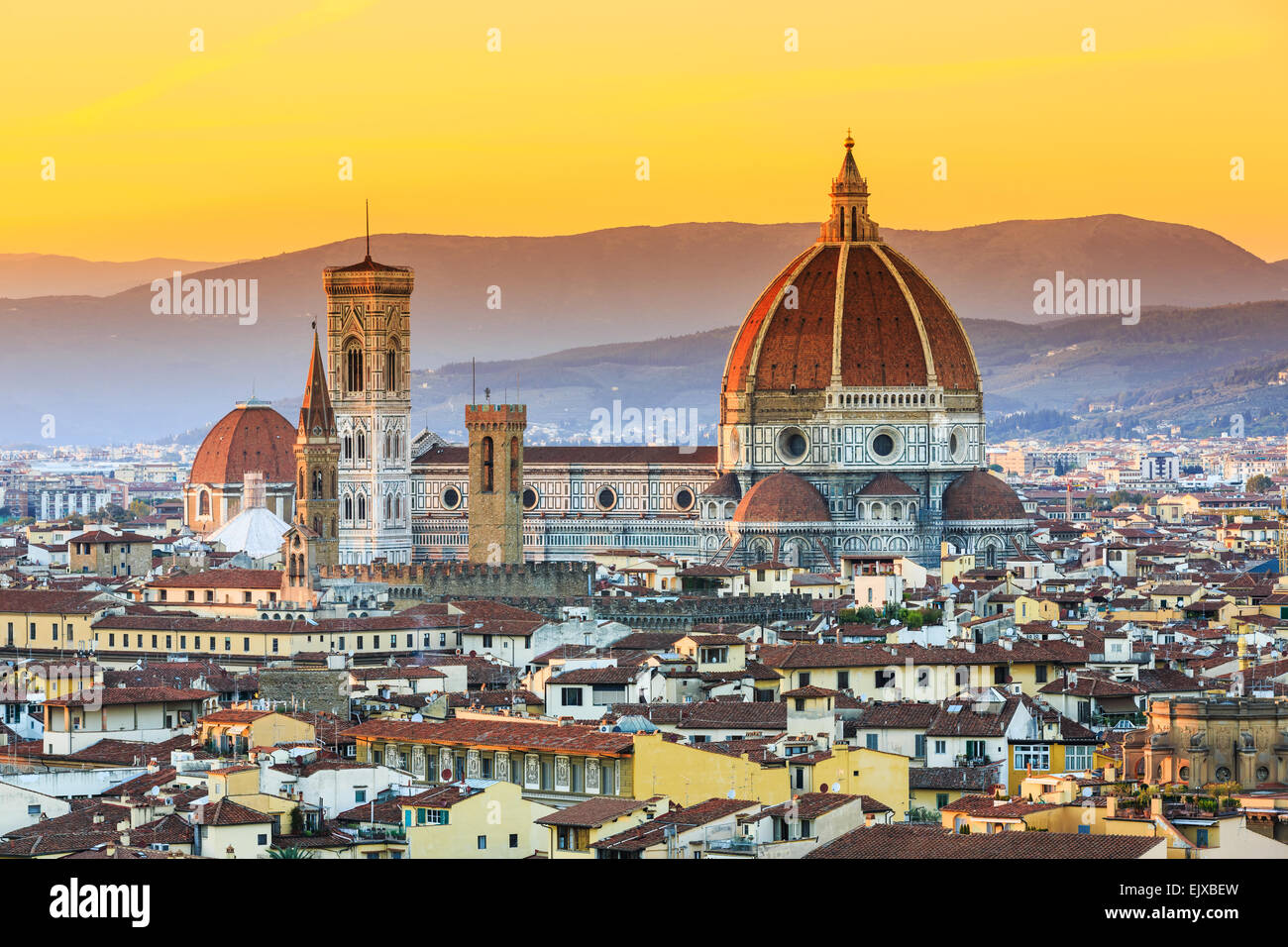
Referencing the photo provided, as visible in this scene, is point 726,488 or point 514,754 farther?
point 726,488

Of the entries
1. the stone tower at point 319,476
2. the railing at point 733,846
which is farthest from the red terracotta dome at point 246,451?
the railing at point 733,846

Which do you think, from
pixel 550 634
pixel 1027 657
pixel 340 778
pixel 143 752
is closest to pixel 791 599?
pixel 550 634

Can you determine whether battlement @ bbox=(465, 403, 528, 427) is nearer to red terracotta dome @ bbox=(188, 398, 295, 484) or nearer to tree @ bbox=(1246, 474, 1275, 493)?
red terracotta dome @ bbox=(188, 398, 295, 484)

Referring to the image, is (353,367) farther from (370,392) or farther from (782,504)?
(782,504)

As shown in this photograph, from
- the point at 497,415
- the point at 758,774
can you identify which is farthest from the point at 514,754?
the point at 497,415

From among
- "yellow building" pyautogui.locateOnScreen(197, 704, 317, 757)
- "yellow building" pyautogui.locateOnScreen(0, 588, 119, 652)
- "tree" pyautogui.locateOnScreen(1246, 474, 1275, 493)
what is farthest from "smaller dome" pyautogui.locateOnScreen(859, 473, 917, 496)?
"tree" pyautogui.locateOnScreen(1246, 474, 1275, 493)

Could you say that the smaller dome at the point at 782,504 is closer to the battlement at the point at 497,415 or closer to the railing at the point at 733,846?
the battlement at the point at 497,415

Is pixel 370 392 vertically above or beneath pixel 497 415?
above
